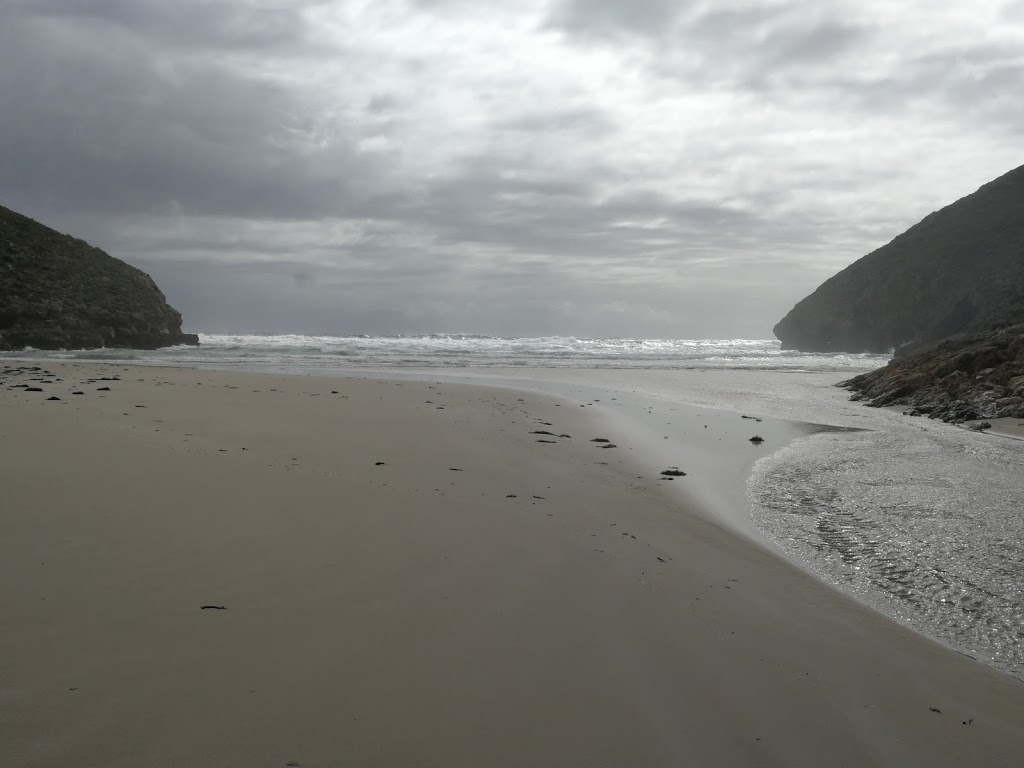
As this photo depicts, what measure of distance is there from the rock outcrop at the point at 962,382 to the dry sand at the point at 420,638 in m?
10.4

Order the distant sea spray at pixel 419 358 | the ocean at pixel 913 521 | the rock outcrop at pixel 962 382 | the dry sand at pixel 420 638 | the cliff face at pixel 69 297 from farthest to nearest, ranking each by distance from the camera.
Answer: the cliff face at pixel 69 297, the distant sea spray at pixel 419 358, the rock outcrop at pixel 962 382, the ocean at pixel 913 521, the dry sand at pixel 420 638

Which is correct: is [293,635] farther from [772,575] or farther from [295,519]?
[772,575]

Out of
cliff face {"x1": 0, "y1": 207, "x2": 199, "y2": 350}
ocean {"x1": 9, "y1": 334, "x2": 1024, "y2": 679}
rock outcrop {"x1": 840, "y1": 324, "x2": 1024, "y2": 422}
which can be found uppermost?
cliff face {"x1": 0, "y1": 207, "x2": 199, "y2": 350}

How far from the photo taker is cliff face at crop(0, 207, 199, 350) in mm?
33562

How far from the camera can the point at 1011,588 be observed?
4164mm

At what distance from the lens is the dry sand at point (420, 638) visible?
2293mm

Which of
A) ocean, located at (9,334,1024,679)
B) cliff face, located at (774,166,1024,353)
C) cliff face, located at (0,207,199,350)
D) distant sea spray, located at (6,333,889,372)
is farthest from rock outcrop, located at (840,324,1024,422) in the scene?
cliff face, located at (0,207,199,350)

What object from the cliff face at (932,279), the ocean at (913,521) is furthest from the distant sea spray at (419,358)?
the ocean at (913,521)

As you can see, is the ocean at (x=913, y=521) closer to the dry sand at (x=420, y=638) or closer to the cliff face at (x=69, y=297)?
the dry sand at (x=420, y=638)

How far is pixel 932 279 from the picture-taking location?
53.7 metres

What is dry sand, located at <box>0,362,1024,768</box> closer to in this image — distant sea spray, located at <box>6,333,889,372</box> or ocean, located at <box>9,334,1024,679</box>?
ocean, located at <box>9,334,1024,679</box>

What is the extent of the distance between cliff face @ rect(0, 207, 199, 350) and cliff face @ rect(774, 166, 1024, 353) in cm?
4819

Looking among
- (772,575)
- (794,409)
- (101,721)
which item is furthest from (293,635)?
(794,409)

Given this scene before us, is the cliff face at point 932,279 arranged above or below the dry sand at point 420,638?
above
